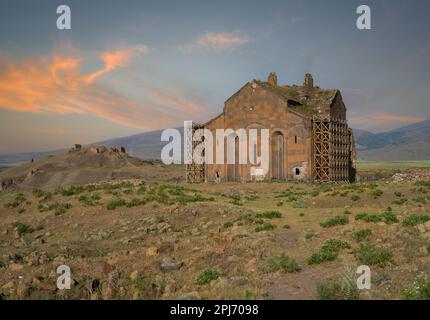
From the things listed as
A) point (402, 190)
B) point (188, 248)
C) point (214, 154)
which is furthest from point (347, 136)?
point (188, 248)

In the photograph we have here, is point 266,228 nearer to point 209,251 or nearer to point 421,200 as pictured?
point 209,251

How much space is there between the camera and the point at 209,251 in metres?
14.0

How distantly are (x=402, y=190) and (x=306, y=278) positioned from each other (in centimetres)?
1932

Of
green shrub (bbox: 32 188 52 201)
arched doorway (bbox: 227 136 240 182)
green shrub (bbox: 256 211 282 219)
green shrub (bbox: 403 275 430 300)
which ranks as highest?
arched doorway (bbox: 227 136 240 182)

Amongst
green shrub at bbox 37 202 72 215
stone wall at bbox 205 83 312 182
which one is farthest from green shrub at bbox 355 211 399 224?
stone wall at bbox 205 83 312 182

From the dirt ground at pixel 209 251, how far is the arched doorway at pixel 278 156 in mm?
18166

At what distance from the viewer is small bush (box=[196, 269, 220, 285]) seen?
11.1m

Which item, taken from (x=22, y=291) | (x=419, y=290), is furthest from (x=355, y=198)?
(x=22, y=291)

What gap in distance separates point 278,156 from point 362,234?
30.0 meters

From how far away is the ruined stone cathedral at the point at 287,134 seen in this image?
42.8 metres

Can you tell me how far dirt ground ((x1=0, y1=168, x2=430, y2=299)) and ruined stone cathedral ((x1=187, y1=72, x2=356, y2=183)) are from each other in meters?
17.4

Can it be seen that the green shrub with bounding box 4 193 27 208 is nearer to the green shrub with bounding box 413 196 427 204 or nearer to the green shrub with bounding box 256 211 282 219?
the green shrub with bounding box 256 211 282 219

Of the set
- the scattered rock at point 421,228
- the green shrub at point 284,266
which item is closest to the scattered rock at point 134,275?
the green shrub at point 284,266
